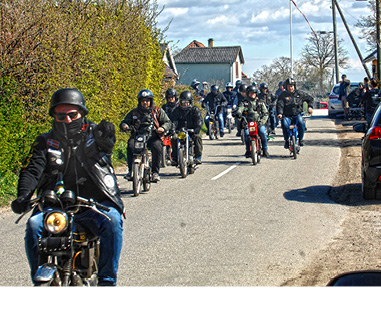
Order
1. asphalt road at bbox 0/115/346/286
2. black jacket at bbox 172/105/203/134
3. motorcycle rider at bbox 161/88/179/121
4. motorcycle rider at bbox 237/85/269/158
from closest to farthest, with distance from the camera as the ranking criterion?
asphalt road at bbox 0/115/346/286, black jacket at bbox 172/105/203/134, motorcycle rider at bbox 161/88/179/121, motorcycle rider at bbox 237/85/269/158

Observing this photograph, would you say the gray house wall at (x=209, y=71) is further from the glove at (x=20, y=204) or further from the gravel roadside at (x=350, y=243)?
the glove at (x=20, y=204)

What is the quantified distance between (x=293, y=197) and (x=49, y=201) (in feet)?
24.3

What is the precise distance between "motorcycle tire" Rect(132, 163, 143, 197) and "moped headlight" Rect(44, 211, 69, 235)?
719 cm

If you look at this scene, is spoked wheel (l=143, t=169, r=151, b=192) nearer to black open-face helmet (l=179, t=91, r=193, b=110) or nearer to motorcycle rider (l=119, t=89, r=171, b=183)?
motorcycle rider (l=119, t=89, r=171, b=183)

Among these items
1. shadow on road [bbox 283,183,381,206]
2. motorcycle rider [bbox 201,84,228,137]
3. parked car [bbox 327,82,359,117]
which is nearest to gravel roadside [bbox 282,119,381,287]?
shadow on road [bbox 283,183,381,206]

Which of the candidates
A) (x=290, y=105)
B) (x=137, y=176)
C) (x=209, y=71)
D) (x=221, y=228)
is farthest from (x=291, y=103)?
(x=209, y=71)

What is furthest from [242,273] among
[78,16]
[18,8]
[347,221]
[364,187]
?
[78,16]

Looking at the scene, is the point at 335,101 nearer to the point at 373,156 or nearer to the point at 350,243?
the point at 373,156

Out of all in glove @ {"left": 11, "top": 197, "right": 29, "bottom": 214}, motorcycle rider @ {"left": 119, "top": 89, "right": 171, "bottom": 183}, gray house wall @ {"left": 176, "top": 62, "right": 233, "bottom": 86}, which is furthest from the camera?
gray house wall @ {"left": 176, "top": 62, "right": 233, "bottom": 86}

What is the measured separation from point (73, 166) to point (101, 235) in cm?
51

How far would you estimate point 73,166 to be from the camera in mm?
4461

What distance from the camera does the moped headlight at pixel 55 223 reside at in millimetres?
3943

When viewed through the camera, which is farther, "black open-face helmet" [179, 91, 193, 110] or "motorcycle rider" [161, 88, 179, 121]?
"motorcycle rider" [161, 88, 179, 121]

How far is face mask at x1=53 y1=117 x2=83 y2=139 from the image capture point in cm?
446
